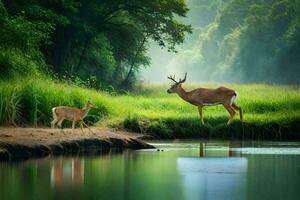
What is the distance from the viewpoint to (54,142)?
18.7 metres

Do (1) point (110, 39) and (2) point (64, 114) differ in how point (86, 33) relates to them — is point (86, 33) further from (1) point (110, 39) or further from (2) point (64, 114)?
(2) point (64, 114)

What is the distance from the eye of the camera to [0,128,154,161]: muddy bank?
17516 millimetres

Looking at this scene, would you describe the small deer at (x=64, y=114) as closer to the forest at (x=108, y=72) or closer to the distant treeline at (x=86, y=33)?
the forest at (x=108, y=72)

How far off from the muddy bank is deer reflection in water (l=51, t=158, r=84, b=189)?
105 cm

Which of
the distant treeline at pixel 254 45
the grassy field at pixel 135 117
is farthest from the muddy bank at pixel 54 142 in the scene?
the distant treeline at pixel 254 45

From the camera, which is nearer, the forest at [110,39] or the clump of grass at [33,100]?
the clump of grass at [33,100]

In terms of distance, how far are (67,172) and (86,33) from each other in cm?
2301

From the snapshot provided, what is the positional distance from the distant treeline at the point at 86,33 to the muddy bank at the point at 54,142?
7450 mm

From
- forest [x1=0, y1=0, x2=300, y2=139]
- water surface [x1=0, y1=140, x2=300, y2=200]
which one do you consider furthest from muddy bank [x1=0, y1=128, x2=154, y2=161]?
forest [x1=0, y1=0, x2=300, y2=139]

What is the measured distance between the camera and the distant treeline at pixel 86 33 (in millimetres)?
28234

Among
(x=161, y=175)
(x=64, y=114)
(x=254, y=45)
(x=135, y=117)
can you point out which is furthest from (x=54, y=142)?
(x=254, y=45)

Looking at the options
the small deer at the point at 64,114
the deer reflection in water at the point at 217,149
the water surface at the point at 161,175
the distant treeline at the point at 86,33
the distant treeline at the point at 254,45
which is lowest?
the water surface at the point at 161,175

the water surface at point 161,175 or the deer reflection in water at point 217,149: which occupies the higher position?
the deer reflection in water at point 217,149

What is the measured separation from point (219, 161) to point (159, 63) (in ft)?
444
